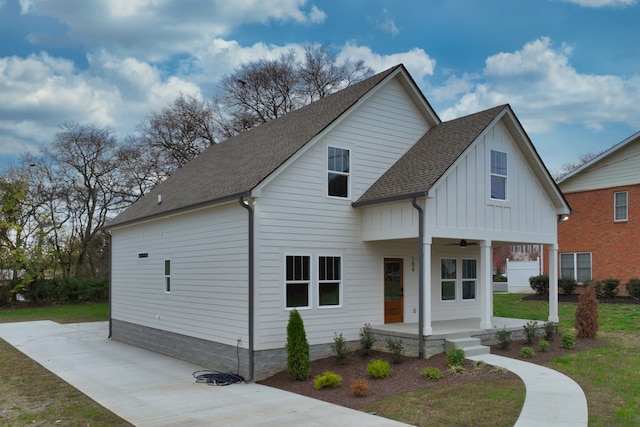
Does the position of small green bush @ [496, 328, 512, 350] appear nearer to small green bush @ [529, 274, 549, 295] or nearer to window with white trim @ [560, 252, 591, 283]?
small green bush @ [529, 274, 549, 295]

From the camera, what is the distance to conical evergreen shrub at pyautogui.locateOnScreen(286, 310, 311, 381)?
1141cm

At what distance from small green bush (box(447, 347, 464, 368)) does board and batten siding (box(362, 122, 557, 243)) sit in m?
2.54

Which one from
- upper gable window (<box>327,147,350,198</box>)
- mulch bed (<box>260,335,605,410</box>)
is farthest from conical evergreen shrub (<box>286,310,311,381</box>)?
upper gable window (<box>327,147,350,198</box>)

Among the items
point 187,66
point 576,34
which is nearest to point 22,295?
point 187,66

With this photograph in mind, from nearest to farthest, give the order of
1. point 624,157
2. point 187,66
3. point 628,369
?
point 628,369
point 187,66
point 624,157

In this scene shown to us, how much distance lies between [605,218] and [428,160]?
1579 cm

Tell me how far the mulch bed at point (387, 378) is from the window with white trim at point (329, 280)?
1.33 meters

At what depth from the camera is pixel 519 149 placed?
48.7ft

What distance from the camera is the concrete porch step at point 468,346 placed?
12.2m

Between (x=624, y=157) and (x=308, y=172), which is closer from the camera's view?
(x=308, y=172)

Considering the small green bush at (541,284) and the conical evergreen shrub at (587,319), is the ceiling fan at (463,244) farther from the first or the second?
the small green bush at (541,284)

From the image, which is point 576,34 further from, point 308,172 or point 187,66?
point 187,66

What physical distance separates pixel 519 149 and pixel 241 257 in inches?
308

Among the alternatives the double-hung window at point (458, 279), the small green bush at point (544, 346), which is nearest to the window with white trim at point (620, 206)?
the double-hung window at point (458, 279)
